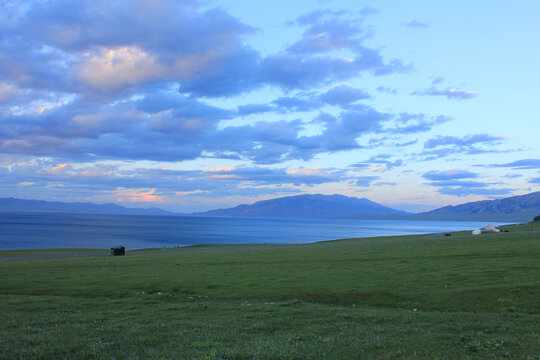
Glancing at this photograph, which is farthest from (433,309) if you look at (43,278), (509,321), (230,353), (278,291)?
(43,278)

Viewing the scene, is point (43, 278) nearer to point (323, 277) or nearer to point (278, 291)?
point (278, 291)

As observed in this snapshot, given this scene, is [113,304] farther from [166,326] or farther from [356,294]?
[356,294]

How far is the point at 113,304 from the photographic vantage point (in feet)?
59.3

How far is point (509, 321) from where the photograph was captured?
13.3 meters

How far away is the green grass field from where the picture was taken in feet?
32.8

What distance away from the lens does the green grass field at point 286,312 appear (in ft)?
32.8

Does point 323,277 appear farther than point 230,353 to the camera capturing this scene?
Yes

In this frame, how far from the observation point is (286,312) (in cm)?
1570

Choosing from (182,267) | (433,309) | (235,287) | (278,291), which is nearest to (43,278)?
(182,267)

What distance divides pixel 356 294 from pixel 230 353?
12253 millimetres

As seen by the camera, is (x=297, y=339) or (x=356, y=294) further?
(x=356, y=294)

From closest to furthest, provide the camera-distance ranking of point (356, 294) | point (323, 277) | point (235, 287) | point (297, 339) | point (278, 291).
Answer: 1. point (297, 339)
2. point (356, 294)
3. point (278, 291)
4. point (235, 287)
5. point (323, 277)

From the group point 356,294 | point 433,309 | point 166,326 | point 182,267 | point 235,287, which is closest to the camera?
point 166,326

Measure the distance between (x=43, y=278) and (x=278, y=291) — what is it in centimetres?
1972
